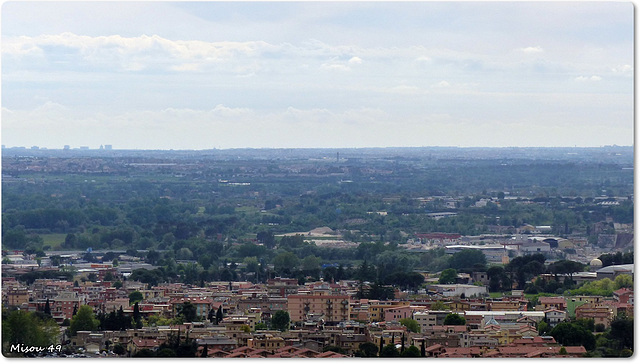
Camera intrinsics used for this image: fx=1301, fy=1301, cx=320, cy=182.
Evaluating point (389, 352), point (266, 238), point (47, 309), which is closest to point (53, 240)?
point (266, 238)

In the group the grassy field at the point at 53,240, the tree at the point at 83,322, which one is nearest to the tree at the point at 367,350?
the tree at the point at 83,322

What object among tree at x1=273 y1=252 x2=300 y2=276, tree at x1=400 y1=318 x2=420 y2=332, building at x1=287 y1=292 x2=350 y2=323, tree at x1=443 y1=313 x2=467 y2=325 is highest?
tree at x1=443 y1=313 x2=467 y2=325

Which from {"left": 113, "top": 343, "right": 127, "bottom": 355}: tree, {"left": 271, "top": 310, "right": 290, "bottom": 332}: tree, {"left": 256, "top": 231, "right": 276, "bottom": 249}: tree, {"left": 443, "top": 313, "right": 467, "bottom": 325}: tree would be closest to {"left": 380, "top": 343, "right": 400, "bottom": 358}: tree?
{"left": 113, "top": 343, "right": 127, "bottom": 355}: tree

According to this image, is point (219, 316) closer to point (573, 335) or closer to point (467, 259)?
point (573, 335)

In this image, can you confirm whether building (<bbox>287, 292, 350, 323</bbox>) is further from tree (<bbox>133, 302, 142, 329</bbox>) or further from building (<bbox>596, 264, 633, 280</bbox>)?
building (<bbox>596, 264, 633, 280</bbox>)

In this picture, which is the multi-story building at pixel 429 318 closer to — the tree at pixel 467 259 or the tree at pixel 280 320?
the tree at pixel 280 320

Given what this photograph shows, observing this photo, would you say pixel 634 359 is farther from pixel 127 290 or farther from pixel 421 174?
pixel 421 174

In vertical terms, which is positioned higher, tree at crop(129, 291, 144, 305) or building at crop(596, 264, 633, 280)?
building at crop(596, 264, 633, 280)
